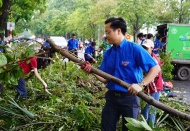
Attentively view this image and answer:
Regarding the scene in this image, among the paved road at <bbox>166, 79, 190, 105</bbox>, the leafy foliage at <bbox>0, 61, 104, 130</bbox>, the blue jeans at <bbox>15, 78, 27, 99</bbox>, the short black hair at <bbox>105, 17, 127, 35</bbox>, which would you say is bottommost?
the paved road at <bbox>166, 79, 190, 105</bbox>

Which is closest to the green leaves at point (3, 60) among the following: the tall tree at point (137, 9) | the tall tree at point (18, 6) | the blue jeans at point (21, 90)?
the tall tree at point (18, 6)

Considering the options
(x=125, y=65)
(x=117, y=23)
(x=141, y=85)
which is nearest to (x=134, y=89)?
(x=141, y=85)

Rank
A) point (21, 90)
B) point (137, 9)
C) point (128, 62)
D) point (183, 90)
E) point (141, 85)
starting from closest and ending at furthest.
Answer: point (141, 85) → point (128, 62) → point (21, 90) → point (183, 90) → point (137, 9)

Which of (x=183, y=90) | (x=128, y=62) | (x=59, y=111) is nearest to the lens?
(x=128, y=62)

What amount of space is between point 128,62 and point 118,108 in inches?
21.7

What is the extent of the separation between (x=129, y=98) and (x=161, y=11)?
23783 millimetres

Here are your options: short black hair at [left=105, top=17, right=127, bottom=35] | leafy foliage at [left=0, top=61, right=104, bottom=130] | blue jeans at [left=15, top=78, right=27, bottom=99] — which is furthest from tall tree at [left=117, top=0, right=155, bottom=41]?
short black hair at [left=105, top=17, right=127, bottom=35]

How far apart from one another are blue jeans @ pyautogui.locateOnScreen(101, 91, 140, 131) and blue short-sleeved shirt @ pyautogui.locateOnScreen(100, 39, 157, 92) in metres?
0.10

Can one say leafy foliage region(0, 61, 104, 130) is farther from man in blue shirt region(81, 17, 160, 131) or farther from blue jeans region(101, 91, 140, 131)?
man in blue shirt region(81, 17, 160, 131)

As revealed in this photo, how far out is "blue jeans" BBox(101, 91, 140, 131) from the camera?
327 cm

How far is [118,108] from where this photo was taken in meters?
3.37

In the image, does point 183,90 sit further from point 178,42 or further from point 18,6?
point 18,6

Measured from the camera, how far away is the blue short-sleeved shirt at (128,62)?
3.17 meters

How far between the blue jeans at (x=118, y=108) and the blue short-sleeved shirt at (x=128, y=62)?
0.33ft
